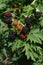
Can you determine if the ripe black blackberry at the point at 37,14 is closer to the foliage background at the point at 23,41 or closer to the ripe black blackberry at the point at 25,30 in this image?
the foliage background at the point at 23,41

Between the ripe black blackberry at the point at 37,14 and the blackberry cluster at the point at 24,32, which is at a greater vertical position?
the ripe black blackberry at the point at 37,14

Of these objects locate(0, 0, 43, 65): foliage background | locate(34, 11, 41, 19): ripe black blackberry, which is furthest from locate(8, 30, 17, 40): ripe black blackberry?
locate(34, 11, 41, 19): ripe black blackberry

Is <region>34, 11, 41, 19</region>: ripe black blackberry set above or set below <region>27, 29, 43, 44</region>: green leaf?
above

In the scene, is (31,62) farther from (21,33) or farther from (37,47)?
(21,33)

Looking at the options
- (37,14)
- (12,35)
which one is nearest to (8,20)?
(12,35)

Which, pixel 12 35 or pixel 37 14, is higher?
pixel 37 14

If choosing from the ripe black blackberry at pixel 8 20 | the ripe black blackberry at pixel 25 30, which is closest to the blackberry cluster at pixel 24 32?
the ripe black blackberry at pixel 25 30

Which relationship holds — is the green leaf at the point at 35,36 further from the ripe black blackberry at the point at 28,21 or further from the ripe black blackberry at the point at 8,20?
the ripe black blackberry at the point at 8,20

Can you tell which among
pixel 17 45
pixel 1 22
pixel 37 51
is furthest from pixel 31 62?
pixel 1 22

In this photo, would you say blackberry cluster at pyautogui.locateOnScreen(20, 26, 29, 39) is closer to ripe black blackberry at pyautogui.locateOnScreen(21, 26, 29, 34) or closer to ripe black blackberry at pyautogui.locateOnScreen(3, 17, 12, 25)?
ripe black blackberry at pyautogui.locateOnScreen(21, 26, 29, 34)

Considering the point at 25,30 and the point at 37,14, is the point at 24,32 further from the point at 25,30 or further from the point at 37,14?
the point at 37,14

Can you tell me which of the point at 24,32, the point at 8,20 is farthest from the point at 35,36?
the point at 8,20
